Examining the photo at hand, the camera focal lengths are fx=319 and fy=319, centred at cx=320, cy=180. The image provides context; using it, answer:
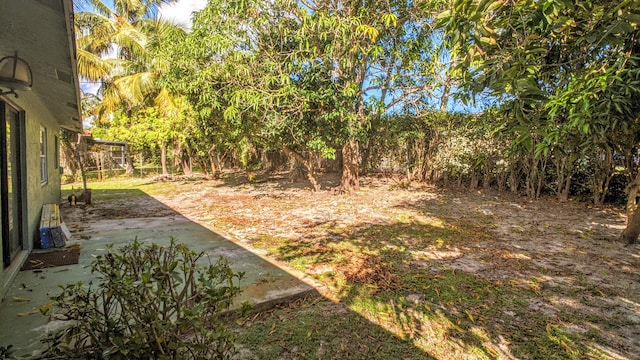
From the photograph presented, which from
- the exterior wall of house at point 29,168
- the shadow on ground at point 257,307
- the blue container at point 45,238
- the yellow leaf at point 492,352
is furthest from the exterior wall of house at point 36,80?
the yellow leaf at point 492,352

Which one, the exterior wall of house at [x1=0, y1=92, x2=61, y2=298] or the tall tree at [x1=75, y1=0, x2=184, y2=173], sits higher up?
the tall tree at [x1=75, y1=0, x2=184, y2=173]

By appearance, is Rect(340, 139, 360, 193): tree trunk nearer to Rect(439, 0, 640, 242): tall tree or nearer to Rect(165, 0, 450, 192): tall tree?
Rect(165, 0, 450, 192): tall tree

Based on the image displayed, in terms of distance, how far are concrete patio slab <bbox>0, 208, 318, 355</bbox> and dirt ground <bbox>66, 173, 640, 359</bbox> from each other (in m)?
0.52

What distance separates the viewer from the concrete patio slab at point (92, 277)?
2.63 meters

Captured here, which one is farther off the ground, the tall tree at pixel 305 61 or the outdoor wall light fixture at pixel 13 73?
the tall tree at pixel 305 61

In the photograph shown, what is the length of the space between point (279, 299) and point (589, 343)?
267cm

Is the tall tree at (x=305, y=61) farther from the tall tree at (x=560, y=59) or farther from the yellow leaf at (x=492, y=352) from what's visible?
the yellow leaf at (x=492, y=352)

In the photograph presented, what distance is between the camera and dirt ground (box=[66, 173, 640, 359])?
3326 mm

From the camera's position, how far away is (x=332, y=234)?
19.2 ft

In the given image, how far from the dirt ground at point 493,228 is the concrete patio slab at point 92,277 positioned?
20.5 inches

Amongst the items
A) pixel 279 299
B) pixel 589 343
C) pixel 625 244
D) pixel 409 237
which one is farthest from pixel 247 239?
pixel 625 244

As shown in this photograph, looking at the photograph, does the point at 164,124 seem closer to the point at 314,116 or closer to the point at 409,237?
the point at 314,116

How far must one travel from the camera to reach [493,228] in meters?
6.27

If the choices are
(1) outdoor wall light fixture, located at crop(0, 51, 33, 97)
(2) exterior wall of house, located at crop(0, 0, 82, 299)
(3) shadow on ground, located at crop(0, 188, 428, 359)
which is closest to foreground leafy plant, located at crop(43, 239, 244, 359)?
(3) shadow on ground, located at crop(0, 188, 428, 359)
